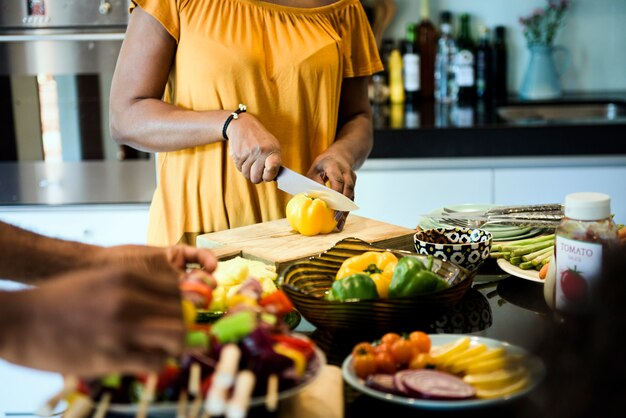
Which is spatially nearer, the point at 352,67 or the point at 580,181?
the point at 352,67

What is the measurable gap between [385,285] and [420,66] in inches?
97.4

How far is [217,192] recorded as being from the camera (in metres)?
2.00

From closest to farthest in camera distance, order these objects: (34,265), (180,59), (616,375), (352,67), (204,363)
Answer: (616,375) < (204,363) < (34,265) < (180,59) < (352,67)

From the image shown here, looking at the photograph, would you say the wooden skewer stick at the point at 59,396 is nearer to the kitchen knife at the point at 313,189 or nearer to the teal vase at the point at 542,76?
the kitchen knife at the point at 313,189

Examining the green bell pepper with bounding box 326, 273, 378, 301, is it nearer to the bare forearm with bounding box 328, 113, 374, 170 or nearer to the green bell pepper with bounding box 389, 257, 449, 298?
the green bell pepper with bounding box 389, 257, 449, 298

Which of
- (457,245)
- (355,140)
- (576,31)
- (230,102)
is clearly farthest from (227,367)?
(576,31)

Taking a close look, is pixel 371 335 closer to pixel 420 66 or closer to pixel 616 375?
Answer: pixel 616 375

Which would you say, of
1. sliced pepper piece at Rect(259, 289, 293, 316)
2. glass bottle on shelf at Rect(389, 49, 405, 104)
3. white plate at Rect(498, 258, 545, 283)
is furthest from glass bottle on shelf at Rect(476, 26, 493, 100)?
sliced pepper piece at Rect(259, 289, 293, 316)

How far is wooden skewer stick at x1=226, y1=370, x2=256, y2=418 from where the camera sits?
0.80m

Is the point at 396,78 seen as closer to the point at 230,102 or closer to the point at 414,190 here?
the point at 414,190

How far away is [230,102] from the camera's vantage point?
6.38 ft

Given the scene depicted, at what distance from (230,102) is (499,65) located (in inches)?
78.2

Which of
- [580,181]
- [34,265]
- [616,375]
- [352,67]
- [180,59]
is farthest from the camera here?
[580,181]

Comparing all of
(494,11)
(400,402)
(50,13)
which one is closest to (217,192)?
(400,402)
